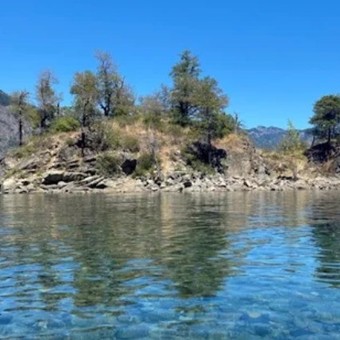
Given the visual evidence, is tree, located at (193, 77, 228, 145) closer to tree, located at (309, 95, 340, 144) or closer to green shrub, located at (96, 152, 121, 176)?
green shrub, located at (96, 152, 121, 176)

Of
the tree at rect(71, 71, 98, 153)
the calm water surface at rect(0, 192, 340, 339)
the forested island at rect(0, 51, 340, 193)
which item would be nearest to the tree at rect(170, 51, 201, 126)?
the forested island at rect(0, 51, 340, 193)

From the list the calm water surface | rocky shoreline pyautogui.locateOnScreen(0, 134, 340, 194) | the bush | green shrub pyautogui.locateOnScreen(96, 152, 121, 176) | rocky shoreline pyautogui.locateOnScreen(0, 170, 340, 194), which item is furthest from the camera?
the bush

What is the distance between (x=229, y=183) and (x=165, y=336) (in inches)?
3016

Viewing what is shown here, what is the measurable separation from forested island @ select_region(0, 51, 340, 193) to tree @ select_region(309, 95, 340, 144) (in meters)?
0.48

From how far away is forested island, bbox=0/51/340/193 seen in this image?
84650mm

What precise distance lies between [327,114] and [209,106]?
110 ft

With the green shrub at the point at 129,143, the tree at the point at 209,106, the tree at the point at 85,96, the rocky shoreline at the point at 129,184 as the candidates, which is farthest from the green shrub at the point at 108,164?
the tree at the point at 209,106

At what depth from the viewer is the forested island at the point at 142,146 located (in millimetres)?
84650

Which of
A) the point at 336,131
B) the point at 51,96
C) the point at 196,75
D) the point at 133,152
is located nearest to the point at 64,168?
the point at 133,152

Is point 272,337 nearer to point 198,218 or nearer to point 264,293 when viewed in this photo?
point 264,293

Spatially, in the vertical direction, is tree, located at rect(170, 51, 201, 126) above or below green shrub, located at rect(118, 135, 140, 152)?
above

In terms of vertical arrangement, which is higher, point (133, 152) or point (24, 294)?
point (133, 152)

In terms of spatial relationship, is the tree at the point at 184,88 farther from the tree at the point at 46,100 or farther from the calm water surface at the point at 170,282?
the calm water surface at the point at 170,282

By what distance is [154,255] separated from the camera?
789 inches
